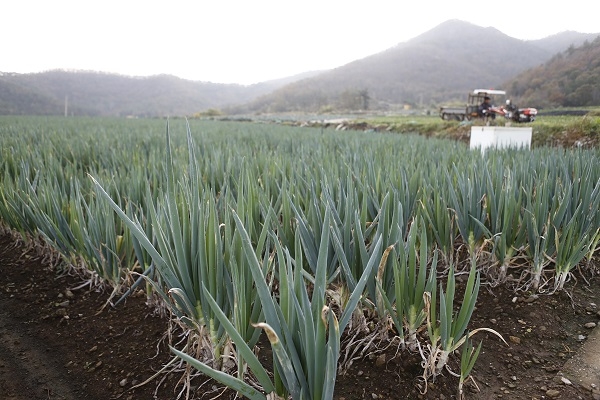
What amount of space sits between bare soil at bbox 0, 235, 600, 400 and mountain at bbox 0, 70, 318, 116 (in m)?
43.1

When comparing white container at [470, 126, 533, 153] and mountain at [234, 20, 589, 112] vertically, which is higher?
mountain at [234, 20, 589, 112]

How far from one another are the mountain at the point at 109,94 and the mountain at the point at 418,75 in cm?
1938

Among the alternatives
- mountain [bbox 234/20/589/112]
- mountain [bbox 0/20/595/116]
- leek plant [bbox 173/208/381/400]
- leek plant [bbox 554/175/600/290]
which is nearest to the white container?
leek plant [bbox 554/175/600/290]

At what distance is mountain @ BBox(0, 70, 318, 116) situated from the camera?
139 feet

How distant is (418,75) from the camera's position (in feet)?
244

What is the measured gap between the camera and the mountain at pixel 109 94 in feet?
139

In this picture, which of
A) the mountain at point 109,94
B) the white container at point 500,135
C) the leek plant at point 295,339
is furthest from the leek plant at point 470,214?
the mountain at point 109,94

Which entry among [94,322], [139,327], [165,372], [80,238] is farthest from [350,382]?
[80,238]

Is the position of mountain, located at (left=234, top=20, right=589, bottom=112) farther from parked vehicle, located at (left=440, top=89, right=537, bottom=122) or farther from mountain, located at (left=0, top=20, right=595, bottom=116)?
parked vehicle, located at (left=440, top=89, right=537, bottom=122)

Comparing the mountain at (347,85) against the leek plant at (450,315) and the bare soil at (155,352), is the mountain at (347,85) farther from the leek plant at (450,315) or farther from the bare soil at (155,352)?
the leek plant at (450,315)

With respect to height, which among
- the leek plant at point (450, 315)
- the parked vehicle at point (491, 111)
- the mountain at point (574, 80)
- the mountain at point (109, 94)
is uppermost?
the mountain at point (109, 94)

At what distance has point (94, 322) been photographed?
140cm

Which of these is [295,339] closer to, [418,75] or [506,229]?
[506,229]

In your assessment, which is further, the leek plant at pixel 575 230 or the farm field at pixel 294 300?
the leek plant at pixel 575 230
